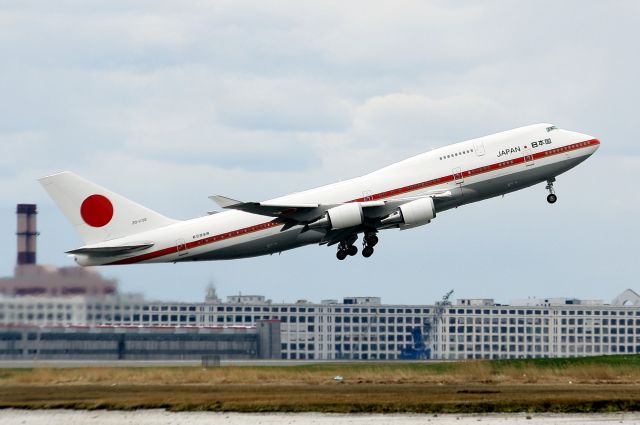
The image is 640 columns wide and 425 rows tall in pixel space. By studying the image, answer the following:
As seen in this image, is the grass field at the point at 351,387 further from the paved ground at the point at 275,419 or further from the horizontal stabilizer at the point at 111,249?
the horizontal stabilizer at the point at 111,249

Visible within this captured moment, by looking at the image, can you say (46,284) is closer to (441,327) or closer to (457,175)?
(457,175)

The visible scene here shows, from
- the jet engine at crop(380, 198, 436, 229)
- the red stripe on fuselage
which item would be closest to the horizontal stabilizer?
the red stripe on fuselage

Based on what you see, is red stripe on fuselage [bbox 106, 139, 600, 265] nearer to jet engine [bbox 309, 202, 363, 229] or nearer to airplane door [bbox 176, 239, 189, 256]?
airplane door [bbox 176, 239, 189, 256]

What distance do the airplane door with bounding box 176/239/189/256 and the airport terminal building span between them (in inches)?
1805

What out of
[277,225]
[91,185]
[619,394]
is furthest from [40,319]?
[619,394]

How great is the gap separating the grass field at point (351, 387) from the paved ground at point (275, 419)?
99 cm

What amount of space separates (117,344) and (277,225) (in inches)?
745

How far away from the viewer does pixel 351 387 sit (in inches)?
2037

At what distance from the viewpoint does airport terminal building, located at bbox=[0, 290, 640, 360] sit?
131625mm

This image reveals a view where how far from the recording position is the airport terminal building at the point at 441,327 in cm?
13162

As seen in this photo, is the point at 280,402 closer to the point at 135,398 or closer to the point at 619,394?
the point at 135,398

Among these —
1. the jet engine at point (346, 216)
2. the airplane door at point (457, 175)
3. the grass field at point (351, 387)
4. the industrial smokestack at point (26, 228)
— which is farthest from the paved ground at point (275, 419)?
the industrial smokestack at point (26, 228)

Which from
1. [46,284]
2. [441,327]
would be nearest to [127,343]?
[46,284]

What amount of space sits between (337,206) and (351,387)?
1257 cm
